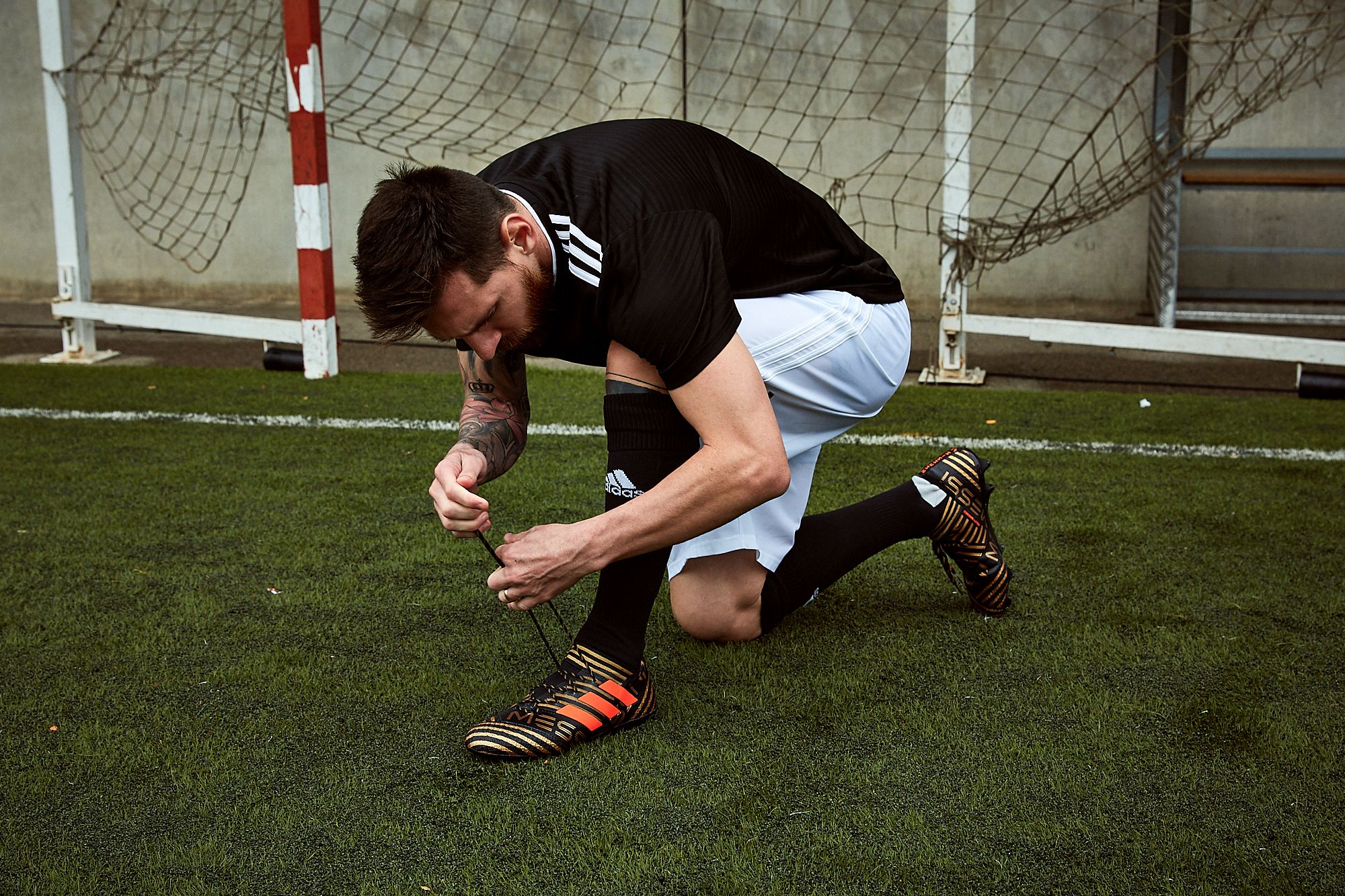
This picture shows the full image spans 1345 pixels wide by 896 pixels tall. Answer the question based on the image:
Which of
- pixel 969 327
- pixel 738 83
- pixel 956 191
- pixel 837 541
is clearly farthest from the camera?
pixel 738 83

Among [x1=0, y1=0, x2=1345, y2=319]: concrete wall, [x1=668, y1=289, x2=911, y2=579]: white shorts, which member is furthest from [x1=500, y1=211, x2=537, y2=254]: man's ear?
[x1=0, y1=0, x2=1345, y2=319]: concrete wall

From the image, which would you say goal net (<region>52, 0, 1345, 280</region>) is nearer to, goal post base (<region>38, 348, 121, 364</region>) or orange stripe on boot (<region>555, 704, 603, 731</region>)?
goal post base (<region>38, 348, 121, 364</region>)

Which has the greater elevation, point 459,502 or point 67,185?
point 67,185

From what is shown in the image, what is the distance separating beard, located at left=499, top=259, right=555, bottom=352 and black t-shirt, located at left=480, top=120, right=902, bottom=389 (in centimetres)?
2

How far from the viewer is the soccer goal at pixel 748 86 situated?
659 cm

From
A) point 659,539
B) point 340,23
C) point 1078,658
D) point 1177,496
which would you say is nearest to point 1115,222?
point 1177,496

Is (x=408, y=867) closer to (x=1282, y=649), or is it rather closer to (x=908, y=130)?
(x=1282, y=649)

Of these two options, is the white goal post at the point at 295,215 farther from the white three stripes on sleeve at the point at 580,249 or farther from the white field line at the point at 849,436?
the white three stripes on sleeve at the point at 580,249

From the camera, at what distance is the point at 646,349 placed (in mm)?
1628

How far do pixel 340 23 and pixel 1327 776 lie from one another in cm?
698

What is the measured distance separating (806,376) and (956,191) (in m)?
2.91

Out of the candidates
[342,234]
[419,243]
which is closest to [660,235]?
[419,243]

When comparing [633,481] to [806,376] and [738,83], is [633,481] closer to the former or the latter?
[806,376]

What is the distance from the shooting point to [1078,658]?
7.03 feet
